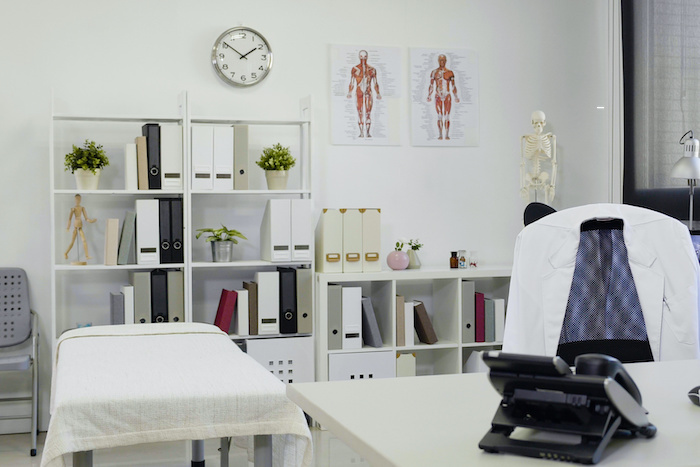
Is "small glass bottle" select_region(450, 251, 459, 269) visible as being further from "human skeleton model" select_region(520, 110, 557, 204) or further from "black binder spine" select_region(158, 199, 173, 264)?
"black binder spine" select_region(158, 199, 173, 264)

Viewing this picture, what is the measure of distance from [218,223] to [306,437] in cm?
220

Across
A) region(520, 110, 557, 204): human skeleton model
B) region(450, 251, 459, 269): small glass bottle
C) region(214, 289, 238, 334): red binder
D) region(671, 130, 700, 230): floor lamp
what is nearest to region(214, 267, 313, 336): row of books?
region(214, 289, 238, 334): red binder

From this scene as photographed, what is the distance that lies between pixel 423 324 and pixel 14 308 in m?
2.13

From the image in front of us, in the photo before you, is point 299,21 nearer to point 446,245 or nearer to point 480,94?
point 480,94

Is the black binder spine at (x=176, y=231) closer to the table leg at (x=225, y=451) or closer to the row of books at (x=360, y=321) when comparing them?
the row of books at (x=360, y=321)

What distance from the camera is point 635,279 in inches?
76.4

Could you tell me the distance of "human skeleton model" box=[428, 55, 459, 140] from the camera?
4.60 meters

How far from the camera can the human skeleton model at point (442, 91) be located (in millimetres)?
4602

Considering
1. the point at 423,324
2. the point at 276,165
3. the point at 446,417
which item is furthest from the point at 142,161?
the point at 446,417

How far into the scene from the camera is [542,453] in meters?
0.90

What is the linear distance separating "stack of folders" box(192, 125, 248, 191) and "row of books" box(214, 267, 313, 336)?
51cm

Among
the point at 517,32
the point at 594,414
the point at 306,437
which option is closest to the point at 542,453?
the point at 594,414

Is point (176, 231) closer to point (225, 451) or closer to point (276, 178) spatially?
point (276, 178)

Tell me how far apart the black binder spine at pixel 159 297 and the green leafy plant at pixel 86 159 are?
0.61 m
